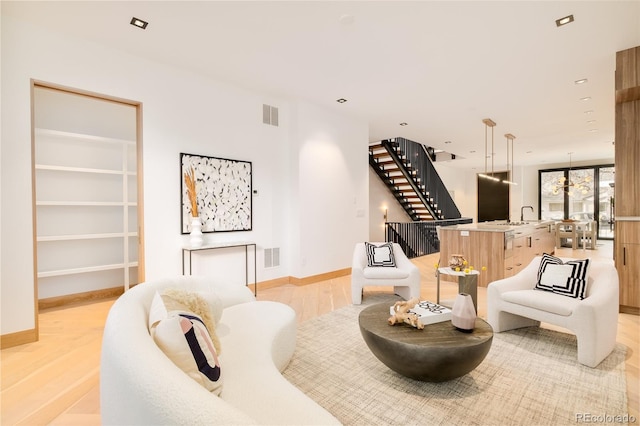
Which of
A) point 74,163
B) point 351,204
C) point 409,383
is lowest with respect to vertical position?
point 409,383

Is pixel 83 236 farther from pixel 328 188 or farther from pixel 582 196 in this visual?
pixel 582 196

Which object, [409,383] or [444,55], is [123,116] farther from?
[409,383]

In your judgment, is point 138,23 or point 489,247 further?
point 489,247

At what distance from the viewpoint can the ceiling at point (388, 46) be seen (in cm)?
293

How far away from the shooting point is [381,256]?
4434 mm

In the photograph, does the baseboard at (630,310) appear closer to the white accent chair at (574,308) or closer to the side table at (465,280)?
the white accent chair at (574,308)

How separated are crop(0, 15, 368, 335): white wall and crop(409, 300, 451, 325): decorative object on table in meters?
2.99

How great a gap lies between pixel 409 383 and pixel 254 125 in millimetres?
4201

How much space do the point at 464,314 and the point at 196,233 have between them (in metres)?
3.32

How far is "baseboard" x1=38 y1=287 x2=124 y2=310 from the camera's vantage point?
13.6 ft

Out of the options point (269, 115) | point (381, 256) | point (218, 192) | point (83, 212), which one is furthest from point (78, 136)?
point (381, 256)

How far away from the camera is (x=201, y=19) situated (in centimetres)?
308

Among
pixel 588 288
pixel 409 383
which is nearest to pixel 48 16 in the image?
pixel 409 383

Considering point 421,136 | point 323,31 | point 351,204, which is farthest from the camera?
point 421,136
